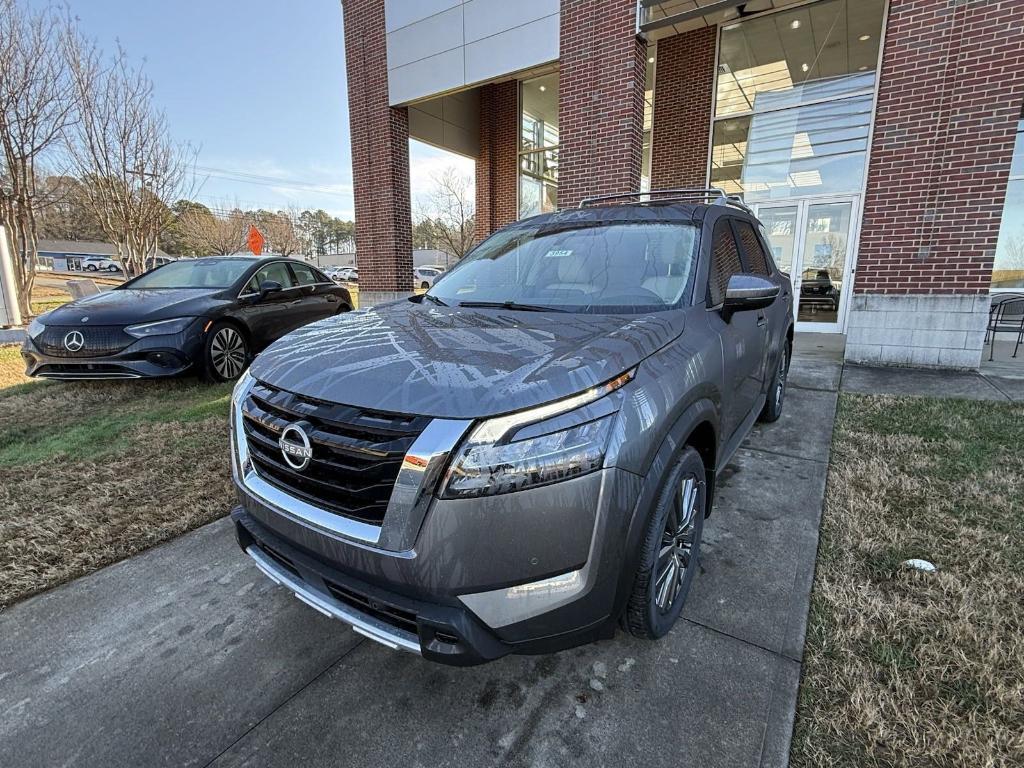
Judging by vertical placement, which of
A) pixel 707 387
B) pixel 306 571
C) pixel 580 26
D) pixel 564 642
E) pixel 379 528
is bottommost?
pixel 564 642

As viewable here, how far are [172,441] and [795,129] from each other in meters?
10.7

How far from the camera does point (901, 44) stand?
6293 mm

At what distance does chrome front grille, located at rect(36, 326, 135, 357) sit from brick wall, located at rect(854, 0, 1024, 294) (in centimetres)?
885

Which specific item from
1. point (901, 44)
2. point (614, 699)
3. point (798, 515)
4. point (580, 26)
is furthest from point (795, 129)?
point (614, 699)

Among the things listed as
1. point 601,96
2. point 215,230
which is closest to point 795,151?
point 601,96

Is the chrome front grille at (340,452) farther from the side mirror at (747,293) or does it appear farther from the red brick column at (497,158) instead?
the red brick column at (497,158)

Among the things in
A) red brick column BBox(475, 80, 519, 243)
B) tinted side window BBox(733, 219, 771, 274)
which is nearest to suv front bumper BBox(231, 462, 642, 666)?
tinted side window BBox(733, 219, 771, 274)

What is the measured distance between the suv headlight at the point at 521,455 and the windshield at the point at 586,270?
1.00 m

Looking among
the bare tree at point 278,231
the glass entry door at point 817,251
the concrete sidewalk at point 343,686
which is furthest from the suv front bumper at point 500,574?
the bare tree at point 278,231

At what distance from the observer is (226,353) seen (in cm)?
600

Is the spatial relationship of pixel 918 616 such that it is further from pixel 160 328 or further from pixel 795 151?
pixel 795 151

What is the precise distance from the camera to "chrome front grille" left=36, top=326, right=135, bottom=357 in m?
5.25

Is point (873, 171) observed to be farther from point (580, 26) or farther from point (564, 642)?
point (564, 642)

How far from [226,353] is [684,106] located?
9186mm
